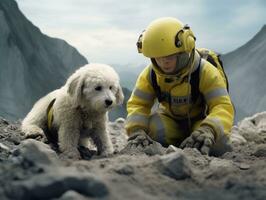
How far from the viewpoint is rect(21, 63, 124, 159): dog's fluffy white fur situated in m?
5.12

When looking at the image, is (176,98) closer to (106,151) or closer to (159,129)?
(159,129)

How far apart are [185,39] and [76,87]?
48.2 inches

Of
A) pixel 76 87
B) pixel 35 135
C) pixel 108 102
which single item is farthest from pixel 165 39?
pixel 35 135

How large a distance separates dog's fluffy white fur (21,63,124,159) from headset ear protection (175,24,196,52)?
0.72 meters

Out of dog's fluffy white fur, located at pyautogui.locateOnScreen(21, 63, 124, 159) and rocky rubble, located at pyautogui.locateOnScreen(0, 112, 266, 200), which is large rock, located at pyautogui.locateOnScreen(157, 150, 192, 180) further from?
dog's fluffy white fur, located at pyautogui.locateOnScreen(21, 63, 124, 159)

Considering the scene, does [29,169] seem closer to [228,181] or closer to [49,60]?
[228,181]

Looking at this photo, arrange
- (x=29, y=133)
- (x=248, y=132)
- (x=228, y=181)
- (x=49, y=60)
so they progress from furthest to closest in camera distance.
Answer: (x=49, y=60) < (x=248, y=132) < (x=29, y=133) < (x=228, y=181)

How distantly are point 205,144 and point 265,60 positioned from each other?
21.9m

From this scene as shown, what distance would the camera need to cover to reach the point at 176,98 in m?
5.79

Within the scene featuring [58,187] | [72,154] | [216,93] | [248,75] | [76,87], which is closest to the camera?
[58,187]

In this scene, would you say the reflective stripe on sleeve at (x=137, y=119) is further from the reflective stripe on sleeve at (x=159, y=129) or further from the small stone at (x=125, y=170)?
the small stone at (x=125, y=170)

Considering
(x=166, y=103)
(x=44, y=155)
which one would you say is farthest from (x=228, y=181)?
(x=166, y=103)

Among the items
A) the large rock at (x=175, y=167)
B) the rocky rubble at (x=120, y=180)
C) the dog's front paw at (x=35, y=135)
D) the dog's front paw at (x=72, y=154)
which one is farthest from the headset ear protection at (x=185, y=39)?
the large rock at (x=175, y=167)

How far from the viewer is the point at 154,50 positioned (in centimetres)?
535
